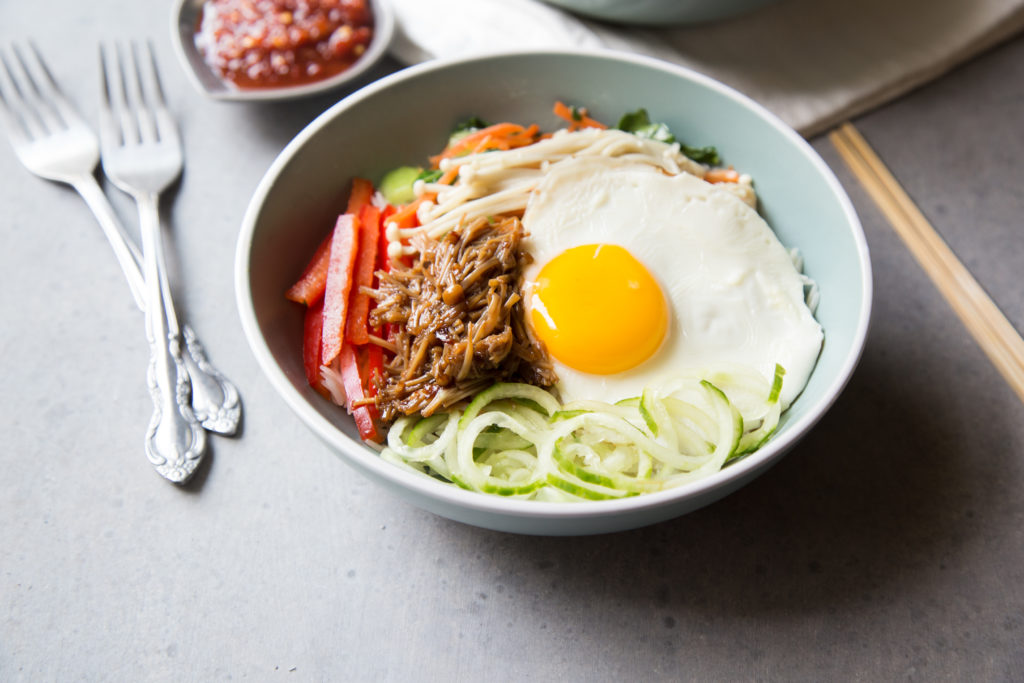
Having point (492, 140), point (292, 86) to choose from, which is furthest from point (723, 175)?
point (292, 86)

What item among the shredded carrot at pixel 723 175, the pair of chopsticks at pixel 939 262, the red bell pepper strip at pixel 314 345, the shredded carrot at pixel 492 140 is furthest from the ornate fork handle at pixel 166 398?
the pair of chopsticks at pixel 939 262

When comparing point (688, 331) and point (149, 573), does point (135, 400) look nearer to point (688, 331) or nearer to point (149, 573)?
point (149, 573)

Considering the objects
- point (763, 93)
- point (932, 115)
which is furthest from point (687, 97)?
point (932, 115)

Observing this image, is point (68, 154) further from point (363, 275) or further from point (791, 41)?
point (791, 41)

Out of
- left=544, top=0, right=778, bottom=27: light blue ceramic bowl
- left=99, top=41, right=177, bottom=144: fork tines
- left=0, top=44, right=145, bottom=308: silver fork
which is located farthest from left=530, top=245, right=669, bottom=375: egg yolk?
left=99, top=41, right=177, bottom=144: fork tines

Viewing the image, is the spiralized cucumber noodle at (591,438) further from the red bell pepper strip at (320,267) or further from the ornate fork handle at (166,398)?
the ornate fork handle at (166,398)

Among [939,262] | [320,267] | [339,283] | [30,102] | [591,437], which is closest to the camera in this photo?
[591,437]
